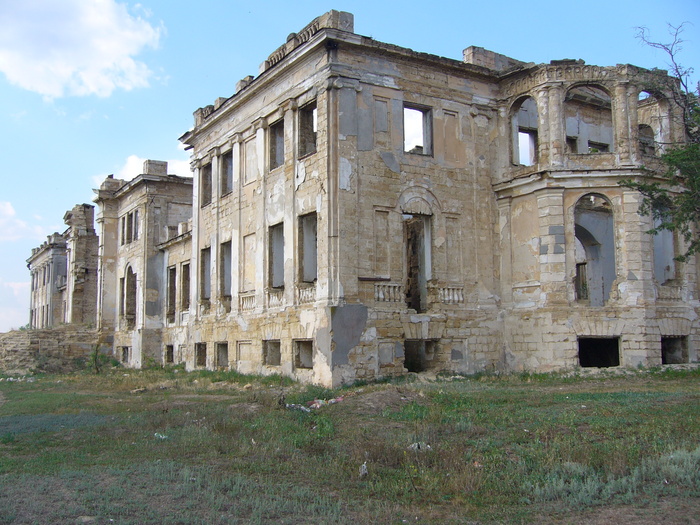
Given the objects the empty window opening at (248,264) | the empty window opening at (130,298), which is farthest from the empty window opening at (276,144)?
the empty window opening at (130,298)

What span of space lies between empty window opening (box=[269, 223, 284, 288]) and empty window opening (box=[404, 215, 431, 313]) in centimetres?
365

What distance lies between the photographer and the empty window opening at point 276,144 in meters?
20.4

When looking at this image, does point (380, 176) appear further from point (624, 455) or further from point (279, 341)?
point (624, 455)

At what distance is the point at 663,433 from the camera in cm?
895

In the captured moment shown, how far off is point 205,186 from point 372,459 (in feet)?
59.8

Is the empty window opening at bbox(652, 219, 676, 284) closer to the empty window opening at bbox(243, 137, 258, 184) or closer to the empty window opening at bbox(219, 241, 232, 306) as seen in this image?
the empty window opening at bbox(243, 137, 258, 184)

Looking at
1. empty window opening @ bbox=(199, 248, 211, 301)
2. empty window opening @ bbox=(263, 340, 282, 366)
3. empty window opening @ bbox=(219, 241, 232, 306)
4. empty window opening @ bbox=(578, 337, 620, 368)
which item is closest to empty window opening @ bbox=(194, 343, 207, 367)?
empty window opening @ bbox=(199, 248, 211, 301)

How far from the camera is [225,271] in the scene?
23.3 metres

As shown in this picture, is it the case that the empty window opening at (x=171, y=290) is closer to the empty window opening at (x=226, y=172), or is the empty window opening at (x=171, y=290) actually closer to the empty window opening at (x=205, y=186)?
the empty window opening at (x=205, y=186)

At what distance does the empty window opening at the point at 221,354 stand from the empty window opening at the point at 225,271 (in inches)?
56.9

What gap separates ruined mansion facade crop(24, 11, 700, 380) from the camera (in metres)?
17.0

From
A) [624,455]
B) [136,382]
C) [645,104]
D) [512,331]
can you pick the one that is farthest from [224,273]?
[624,455]

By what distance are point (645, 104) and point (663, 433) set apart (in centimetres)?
1733

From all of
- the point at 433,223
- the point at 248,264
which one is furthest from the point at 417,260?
the point at 248,264
